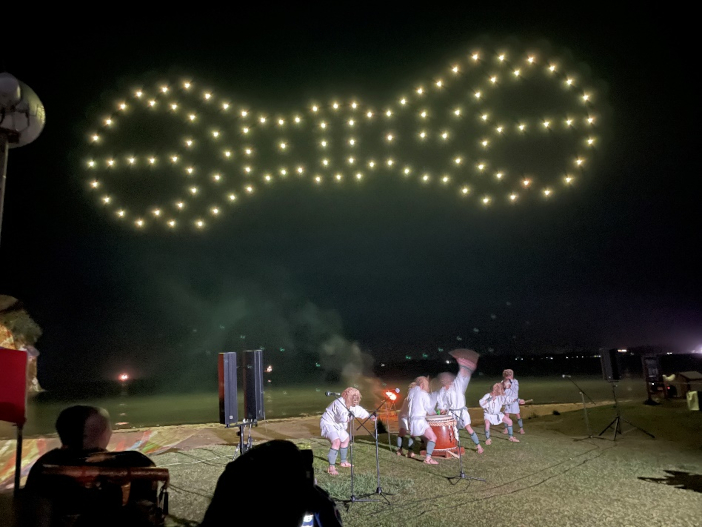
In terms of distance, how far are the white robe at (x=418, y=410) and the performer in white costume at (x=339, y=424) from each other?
142 centimetres

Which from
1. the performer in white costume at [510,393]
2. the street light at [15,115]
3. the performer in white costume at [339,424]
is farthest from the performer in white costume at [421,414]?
the street light at [15,115]

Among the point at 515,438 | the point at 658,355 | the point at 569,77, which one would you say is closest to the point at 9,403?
the point at 569,77

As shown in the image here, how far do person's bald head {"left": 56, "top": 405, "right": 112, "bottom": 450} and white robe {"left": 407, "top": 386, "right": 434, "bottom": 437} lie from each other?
7.18m

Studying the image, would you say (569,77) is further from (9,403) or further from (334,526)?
(9,403)

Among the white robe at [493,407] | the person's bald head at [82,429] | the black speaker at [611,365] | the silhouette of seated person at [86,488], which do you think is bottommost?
the white robe at [493,407]

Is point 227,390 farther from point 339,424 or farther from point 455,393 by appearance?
point 455,393

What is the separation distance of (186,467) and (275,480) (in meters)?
8.68

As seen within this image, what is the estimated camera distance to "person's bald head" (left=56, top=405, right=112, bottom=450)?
2.93 metres

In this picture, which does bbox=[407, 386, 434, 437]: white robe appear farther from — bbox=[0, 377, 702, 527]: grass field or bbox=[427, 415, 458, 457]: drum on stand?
bbox=[0, 377, 702, 527]: grass field

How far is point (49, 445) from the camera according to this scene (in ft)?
36.3

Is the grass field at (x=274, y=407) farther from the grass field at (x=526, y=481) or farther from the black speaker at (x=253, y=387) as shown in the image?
the black speaker at (x=253, y=387)

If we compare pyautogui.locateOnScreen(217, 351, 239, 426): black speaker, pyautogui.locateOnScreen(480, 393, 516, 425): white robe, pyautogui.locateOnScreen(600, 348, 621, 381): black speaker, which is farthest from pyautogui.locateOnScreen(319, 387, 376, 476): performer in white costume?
pyautogui.locateOnScreen(600, 348, 621, 381): black speaker

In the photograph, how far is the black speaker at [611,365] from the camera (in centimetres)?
1059

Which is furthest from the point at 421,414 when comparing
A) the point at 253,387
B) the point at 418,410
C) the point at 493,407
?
the point at 253,387
